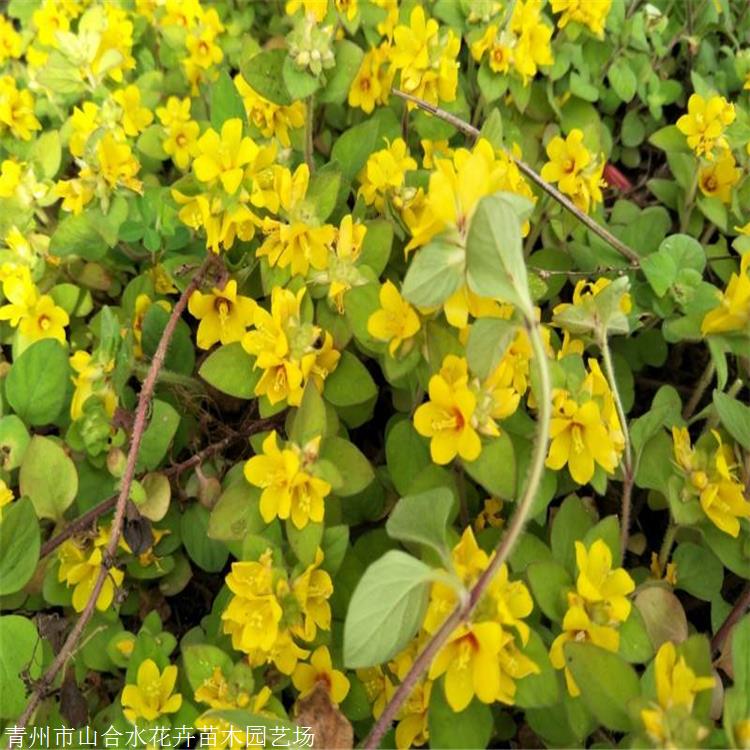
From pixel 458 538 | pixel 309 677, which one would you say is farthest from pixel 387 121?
pixel 309 677

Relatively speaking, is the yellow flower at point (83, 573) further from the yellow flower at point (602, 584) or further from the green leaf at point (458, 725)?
the yellow flower at point (602, 584)

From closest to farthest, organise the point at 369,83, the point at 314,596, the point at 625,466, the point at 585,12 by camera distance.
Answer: the point at 314,596
the point at 625,466
the point at 369,83
the point at 585,12

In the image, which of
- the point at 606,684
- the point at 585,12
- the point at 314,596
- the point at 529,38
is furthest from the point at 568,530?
the point at 585,12

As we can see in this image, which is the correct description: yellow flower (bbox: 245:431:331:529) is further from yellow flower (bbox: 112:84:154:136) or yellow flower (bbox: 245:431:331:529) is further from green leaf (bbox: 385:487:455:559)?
yellow flower (bbox: 112:84:154:136)

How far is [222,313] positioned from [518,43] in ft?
2.32

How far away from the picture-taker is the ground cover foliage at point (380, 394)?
81 cm

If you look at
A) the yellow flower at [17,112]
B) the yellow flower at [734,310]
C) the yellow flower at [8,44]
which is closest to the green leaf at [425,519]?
the yellow flower at [734,310]

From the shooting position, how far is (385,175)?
110 cm

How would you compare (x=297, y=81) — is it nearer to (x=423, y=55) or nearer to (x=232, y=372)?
(x=423, y=55)

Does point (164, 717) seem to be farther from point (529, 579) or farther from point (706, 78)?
point (706, 78)

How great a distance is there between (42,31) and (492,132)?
1079 mm

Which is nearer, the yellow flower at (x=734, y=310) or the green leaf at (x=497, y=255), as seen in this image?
the green leaf at (x=497, y=255)

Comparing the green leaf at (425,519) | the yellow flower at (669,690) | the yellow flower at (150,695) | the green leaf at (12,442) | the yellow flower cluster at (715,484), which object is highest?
the green leaf at (425,519)

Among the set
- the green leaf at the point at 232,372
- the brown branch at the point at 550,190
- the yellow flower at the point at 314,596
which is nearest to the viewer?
the yellow flower at the point at 314,596
